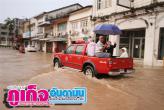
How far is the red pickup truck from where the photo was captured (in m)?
9.25

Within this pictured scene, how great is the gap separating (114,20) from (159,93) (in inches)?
585

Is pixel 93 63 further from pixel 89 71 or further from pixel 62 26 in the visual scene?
pixel 62 26

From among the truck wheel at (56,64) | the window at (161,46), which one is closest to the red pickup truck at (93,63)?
the truck wheel at (56,64)

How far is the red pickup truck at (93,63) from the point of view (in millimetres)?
9250

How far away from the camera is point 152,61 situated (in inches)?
682

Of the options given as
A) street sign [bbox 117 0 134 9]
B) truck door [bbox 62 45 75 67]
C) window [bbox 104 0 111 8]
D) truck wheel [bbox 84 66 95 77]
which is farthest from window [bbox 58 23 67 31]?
truck wheel [bbox 84 66 95 77]

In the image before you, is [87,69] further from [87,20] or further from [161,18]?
[87,20]

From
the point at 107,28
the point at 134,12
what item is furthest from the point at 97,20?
the point at 107,28

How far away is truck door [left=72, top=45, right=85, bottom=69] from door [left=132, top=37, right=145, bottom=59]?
33.3 ft

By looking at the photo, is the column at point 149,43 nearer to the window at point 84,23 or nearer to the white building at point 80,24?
the white building at point 80,24

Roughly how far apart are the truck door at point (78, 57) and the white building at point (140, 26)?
27.9ft

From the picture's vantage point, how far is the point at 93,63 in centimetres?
973

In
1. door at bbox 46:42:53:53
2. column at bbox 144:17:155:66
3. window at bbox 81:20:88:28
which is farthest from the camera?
door at bbox 46:42:53:53

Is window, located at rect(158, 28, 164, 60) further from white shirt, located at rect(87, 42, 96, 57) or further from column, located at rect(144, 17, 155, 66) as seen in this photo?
white shirt, located at rect(87, 42, 96, 57)
